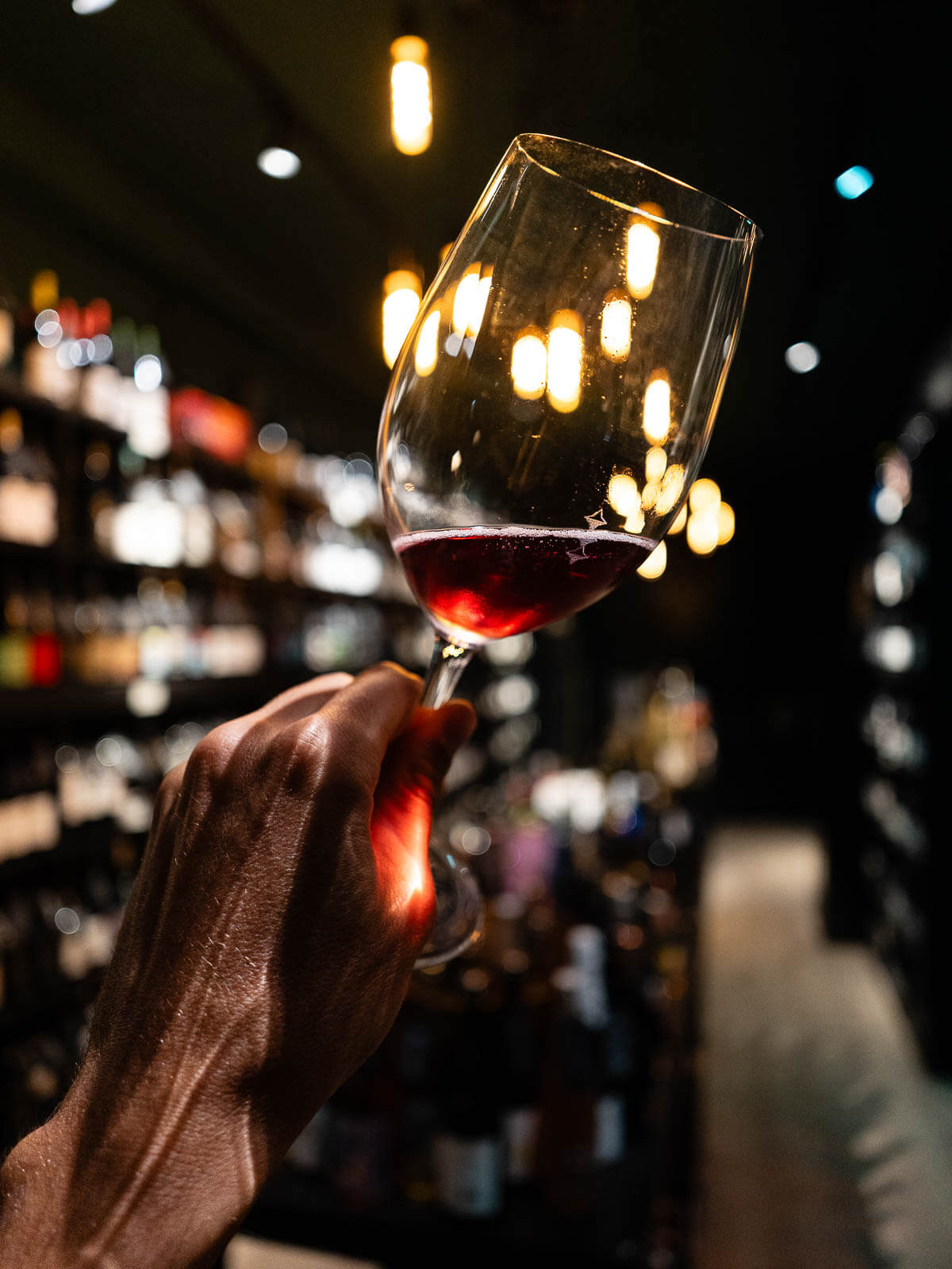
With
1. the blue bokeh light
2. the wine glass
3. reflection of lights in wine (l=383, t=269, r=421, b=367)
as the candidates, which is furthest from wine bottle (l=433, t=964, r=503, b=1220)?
reflection of lights in wine (l=383, t=269, r=421, b=367)

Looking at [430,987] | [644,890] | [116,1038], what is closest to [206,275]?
[644,890]

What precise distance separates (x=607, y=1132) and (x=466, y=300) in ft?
3.85

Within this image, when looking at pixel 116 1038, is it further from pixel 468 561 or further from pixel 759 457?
pixel 759 457

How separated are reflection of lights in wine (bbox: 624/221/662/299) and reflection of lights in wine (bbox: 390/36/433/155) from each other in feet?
4.51

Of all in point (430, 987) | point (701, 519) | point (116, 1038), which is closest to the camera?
point (116, 1038)

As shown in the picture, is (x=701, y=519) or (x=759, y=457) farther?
(x=759, y=457)

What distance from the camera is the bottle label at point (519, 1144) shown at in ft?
3.85

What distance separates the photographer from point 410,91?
65.1 inches

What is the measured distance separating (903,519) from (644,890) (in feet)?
10.8

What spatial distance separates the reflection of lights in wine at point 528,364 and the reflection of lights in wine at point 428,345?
0.16 ft

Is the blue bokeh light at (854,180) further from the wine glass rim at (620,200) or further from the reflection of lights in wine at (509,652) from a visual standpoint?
the reflection of lights in wine at (509,652)

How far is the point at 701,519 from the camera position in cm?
602

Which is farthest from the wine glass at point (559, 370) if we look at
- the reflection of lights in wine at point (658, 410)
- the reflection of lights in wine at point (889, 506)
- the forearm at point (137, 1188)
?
the reflection of lights in wine at point (889, 506)

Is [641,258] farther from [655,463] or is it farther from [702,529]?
[702,529]
